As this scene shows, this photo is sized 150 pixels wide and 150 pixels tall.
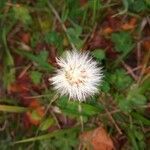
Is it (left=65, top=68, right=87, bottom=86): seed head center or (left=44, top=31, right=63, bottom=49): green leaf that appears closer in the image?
(left=65, top=68, right=87, bottom=86): seed head center

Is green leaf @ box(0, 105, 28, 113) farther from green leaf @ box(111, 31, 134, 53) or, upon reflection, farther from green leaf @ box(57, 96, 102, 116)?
green leaf @ box(111, 31, 134, 53)

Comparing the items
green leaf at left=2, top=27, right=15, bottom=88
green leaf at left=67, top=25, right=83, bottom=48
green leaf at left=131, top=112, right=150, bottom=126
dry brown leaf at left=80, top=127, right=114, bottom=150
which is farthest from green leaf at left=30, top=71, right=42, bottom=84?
green leaf at left=131, top=112, right=150, bottom=126

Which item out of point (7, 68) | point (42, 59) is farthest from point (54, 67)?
point (7, 68)

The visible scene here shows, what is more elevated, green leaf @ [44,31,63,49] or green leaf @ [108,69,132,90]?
green leaf @ [44,31,63,49]

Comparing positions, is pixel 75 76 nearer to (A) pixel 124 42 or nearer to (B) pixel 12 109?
(A) pixel 124 42

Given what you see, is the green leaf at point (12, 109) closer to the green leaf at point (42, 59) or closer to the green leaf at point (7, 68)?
the green leaf at point (7, 68)

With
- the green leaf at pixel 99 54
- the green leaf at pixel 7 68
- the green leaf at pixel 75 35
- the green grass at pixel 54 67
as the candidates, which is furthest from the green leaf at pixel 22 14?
the green leaf at pixel 99 54

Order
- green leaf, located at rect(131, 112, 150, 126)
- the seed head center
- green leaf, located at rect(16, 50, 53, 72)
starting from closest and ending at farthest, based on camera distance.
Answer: the seed head center
green leaf, located at rect(131, 112, 150, 126)
green leaf, located at rect(16, 50, 53, 72)
